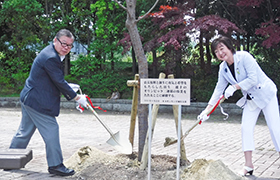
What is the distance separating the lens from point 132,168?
459 cm

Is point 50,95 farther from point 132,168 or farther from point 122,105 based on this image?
point 122,105

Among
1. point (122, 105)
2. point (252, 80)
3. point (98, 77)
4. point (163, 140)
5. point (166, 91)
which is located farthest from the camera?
point (98, 77)

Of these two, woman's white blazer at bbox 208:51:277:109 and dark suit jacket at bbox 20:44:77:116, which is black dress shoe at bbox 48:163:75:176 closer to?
dark suit jacket at bbox 20:44:77:116

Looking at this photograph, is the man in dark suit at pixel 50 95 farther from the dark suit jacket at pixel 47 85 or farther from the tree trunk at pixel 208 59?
the tree trunk at pixel 208 59

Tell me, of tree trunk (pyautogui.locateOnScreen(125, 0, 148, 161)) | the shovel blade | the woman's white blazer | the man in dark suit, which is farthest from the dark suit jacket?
the woman's white blazer

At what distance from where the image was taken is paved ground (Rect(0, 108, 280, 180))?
16.3 feet

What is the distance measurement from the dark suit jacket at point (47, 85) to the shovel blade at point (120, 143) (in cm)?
77

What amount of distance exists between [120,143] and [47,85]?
1187 millimetres

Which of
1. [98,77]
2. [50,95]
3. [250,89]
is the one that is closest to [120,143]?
[50,95]

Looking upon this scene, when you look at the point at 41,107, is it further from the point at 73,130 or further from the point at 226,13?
the point at 226,13

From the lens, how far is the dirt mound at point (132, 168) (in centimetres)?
414

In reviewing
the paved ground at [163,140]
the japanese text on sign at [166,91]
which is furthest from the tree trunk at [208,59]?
the japanese text on sign at [166,91]

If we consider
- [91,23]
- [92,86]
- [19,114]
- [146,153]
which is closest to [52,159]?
[146,153]

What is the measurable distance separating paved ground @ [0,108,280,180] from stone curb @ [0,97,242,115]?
42cm
